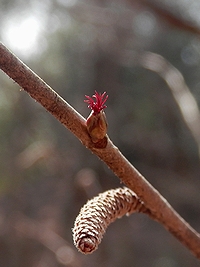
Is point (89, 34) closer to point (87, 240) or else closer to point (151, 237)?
point (151, 237)

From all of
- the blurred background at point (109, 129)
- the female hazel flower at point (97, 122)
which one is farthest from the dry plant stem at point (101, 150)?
the blurred background at point (109, 129)

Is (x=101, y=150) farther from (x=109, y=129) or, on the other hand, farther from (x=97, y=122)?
(x=109, y=129)

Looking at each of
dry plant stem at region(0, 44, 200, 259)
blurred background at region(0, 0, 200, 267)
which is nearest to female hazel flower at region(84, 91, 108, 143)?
dry plant stem at region(0, 44, 200, 259)

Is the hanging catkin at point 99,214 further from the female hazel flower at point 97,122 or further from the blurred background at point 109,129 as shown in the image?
the blurred background at point 109,129

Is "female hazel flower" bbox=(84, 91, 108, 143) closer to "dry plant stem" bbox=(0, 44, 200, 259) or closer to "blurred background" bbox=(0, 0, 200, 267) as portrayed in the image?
"dry plant stem" bbox=(0, 44, 200, 259)

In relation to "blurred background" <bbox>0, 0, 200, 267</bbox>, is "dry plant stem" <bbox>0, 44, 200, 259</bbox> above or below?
below

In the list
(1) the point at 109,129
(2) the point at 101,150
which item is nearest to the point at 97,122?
(2) the point at 101,150

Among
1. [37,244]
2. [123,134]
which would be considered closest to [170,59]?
[123,134]
